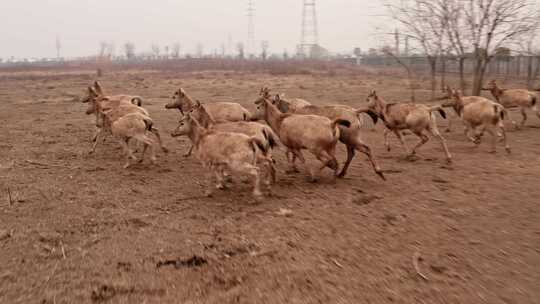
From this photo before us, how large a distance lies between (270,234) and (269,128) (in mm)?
3453

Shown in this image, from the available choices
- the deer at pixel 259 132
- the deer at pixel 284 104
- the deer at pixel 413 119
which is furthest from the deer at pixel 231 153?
the deer at pixel 413 119

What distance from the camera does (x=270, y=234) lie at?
6949 millimetres

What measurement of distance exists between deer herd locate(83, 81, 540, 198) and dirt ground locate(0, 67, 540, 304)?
527 mm

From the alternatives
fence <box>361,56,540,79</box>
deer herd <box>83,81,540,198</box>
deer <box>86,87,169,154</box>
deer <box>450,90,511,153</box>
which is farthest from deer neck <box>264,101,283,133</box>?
fence <box>361,56,540,79</box>

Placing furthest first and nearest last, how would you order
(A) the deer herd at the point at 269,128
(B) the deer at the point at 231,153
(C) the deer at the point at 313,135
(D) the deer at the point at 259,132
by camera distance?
(C) the deer at the point at 313,135 < (D) the deer at the point at 259,132 < (A) the deer herd at the point at 269,128 < (B) the deer at the point at 231,153

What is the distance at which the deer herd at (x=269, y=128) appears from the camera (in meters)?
8.84

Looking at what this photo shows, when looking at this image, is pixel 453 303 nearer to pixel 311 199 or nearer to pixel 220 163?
pixel 311 199

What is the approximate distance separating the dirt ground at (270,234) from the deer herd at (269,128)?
0.53 metres

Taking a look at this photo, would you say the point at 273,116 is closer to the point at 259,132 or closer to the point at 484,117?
the point at 259,132

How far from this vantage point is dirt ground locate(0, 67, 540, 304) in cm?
527

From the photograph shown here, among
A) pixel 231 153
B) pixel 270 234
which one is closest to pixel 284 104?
pixel 231 153

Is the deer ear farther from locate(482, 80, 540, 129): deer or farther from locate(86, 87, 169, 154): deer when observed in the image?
locate(482, 80, 540, 129): deer

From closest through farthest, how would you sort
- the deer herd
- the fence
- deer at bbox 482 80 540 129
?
the deer herd
deer at bbox 482 80 540 129
the fence

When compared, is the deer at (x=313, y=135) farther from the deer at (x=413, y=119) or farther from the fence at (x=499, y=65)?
the fence at (x=499, y=65)
